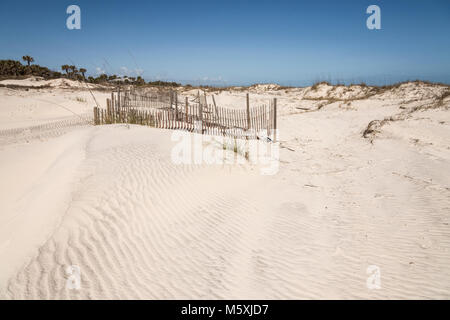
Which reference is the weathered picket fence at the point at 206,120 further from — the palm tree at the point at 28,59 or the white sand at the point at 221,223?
the palm tree at the point at 28,59

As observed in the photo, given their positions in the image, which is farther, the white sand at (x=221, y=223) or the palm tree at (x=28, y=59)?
the palm tree at (x=28, y=59)

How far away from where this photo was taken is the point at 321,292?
3.07 metres

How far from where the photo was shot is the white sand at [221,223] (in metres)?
3.17

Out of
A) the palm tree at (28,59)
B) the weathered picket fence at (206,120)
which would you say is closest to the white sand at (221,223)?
the weathered picket fence at (206,120)

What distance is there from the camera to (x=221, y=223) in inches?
187

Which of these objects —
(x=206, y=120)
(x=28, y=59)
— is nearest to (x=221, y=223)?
(x=206, y=120)

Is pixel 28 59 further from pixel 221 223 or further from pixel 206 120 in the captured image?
pixel 221 223

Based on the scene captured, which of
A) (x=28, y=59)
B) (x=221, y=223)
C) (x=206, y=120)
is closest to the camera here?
(x=221, y=223)

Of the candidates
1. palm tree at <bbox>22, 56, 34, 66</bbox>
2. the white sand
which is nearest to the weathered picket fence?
the white sand

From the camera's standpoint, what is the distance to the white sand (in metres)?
3.17

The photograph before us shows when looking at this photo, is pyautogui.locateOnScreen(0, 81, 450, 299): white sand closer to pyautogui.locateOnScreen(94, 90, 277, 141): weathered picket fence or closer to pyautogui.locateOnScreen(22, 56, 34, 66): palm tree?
pyautogui.locateOnScreen(94, 90, 277, 141): weathered picket fence
